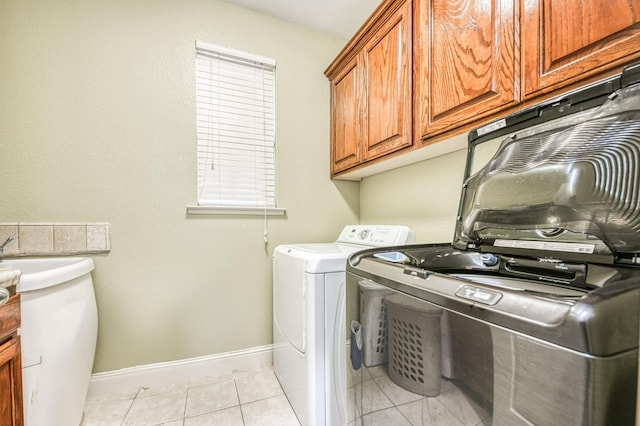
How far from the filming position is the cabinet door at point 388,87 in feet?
4.54

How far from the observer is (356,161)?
186 cm

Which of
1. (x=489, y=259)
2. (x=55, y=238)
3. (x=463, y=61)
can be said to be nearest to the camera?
(x=489, y=259)

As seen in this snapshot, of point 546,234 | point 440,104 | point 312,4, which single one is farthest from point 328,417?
point 312,4

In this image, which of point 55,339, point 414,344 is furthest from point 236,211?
point 414,344

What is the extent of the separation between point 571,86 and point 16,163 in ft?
8.31

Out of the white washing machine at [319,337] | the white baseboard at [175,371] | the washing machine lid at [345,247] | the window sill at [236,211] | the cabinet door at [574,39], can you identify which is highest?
the cabinet door at [574,39]

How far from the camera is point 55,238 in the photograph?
4.96 feet

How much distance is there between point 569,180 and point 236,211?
1770mm

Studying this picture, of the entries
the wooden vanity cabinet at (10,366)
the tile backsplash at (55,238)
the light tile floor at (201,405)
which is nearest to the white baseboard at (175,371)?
the light tile floor at (201,405)

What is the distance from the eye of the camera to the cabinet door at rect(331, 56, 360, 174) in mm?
1865

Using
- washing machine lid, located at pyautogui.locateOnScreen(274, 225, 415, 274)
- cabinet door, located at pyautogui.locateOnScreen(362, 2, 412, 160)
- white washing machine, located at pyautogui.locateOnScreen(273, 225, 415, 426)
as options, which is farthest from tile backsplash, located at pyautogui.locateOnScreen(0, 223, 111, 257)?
cabinet door, located at pyautogui.locateOnScreen(362, 2, 412, 160)

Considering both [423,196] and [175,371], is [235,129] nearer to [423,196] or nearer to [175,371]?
[423,196]

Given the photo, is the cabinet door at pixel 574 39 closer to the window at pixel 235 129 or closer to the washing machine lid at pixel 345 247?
the washing machine lid at pixel 345 247

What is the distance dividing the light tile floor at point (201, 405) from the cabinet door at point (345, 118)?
159 cm
